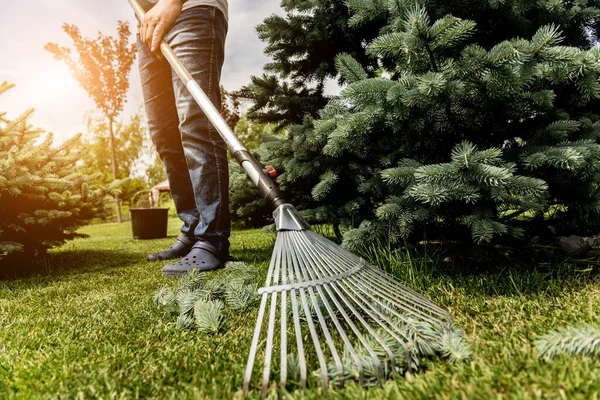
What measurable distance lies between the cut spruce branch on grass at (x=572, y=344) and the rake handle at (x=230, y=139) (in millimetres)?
927

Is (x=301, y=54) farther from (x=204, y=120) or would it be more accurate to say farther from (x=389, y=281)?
(x=389, y=281)

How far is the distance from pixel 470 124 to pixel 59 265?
2.97 m

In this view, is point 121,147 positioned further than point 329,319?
Yes

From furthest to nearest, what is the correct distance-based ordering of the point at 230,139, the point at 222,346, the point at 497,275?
the point at 230,139 → the point at 497,275 → the point at 222,346

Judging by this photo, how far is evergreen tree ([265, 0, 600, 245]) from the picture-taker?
51.6 inches

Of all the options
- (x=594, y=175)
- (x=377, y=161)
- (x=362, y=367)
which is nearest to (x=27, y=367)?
(x=362, y=367)

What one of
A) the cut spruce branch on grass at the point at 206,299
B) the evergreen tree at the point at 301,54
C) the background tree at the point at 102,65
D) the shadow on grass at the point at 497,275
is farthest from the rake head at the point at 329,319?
the background tree at the point at 102,65

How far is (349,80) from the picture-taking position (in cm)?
167

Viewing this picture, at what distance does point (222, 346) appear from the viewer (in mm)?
1062

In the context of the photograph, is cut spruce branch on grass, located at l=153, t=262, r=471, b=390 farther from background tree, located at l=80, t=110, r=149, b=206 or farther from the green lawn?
background tree, located at l=80, t=110, r=149, b=206

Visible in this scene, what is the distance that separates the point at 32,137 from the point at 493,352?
3051mm

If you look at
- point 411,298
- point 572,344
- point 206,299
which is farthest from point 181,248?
point 572,344

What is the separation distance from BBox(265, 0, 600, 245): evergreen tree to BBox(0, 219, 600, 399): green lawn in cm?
25

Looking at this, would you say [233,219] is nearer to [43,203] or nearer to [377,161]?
[43,203]
